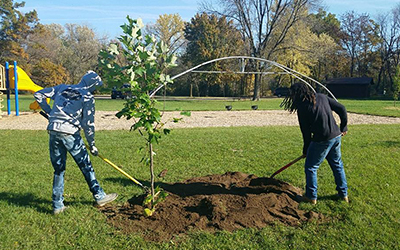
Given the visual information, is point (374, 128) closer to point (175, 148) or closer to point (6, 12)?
point (175, 148)

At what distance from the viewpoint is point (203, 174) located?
6.21 m

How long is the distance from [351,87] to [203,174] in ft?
144

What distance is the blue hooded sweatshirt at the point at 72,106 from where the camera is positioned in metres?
4.16

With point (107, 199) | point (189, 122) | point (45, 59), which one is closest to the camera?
point (107, 199)

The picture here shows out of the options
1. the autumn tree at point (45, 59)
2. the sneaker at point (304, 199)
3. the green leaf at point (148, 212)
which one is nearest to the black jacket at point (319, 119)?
the sneaker at point (304, 199)

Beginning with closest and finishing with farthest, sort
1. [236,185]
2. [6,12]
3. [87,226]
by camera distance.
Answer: [87,226] → [236,185] → [6,12]

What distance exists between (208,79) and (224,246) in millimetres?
46339

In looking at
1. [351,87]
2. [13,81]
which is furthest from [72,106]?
[351,87]

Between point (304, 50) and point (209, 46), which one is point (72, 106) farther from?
point (209, 46)

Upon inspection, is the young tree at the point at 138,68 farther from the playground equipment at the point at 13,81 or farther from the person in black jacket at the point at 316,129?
the playground equipment at the point at 13,81

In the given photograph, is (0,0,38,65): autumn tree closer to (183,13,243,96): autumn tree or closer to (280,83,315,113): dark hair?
(183,13,243,96): autumn tree

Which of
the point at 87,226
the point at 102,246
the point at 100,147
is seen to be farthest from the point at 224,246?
the point at 100,147

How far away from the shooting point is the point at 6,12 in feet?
159

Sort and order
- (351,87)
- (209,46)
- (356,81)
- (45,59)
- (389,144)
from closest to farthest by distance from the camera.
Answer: (389,144), (356,81), (351,87), (45,59), (209,46)
